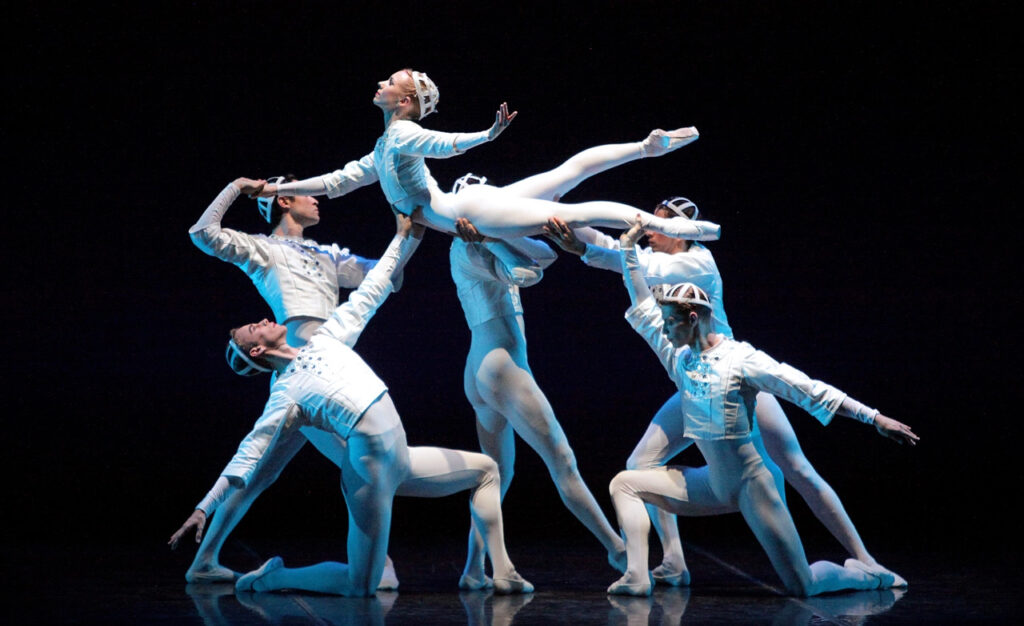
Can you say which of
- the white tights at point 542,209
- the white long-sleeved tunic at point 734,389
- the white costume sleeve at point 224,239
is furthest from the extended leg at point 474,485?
the white costume sleeve at point 224,239

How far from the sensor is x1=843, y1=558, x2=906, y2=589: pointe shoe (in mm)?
4262

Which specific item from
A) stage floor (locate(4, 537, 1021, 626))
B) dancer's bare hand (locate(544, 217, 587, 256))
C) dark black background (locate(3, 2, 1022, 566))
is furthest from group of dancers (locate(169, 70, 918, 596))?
dark black background (locate(3, 2, 1022, 566))

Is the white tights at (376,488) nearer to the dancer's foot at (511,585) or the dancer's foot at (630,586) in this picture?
the dancer's foot at (511,585)

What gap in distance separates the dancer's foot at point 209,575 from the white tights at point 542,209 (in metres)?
1.60

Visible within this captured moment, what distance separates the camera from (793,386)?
13.0 feet

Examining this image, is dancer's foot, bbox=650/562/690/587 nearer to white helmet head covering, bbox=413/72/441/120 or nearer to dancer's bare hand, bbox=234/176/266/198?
white helmet head covering, bbox=413/72/441/120

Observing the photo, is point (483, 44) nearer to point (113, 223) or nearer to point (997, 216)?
point (113, 223)

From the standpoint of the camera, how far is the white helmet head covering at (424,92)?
449cm

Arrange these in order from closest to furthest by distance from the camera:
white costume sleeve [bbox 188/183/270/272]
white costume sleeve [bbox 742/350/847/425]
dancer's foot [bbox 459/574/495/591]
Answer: white costume sleeve [bbox 742/350/847/425]
dancer's foot [bbox 459/574/495/591]
white costume sleeve [bbox 188/183/270/272]

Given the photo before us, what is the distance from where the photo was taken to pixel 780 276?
21.7 ft

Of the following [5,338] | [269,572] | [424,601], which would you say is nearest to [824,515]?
[424,601]

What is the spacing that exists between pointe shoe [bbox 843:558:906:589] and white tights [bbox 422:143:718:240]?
1.34 meters

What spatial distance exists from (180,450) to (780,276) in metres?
3.68

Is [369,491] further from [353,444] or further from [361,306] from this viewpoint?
[361,306]
